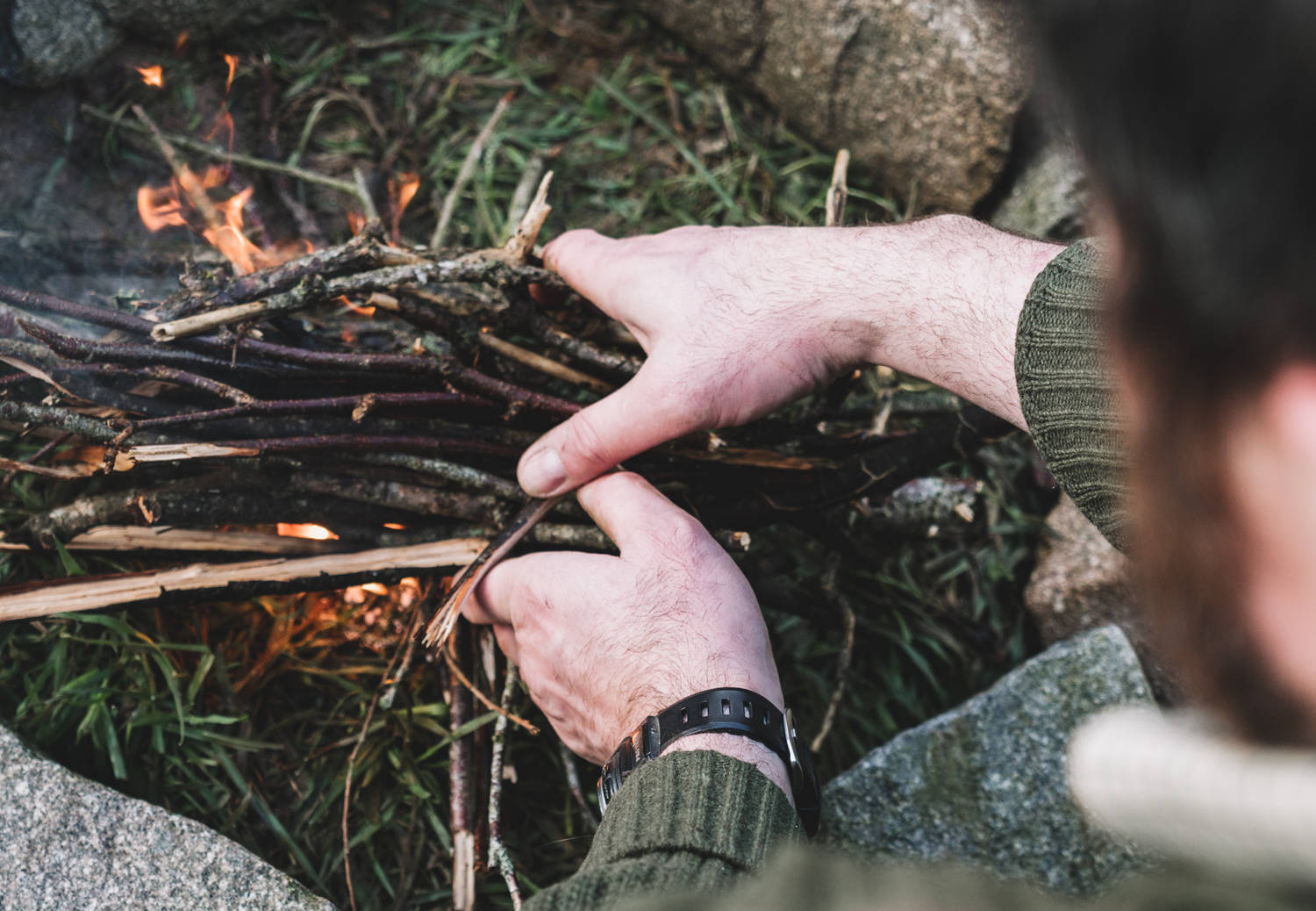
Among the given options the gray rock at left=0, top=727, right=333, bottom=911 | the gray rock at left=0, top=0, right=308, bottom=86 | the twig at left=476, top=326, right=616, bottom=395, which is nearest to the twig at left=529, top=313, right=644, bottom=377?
the twig at left=476, top=326, right=616, bottom=395

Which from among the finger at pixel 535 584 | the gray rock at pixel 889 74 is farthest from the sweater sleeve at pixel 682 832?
the gray rock at pixel 889 74

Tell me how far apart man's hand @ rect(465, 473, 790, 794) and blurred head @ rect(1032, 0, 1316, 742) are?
92 cm

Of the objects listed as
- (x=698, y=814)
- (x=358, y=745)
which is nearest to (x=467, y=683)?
(x=358, y=745)

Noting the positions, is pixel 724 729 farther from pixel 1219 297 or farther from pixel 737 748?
pixel 1219 297

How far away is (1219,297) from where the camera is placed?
55 centimetres

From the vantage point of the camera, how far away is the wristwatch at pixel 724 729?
1.36 m

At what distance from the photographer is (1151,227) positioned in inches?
22.5

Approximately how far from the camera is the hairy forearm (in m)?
1.58

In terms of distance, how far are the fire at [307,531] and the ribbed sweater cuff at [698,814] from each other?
3.33 ft

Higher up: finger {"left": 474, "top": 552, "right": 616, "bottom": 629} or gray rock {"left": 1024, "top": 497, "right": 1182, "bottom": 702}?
finger {"left": 474, "top": 552, "right": 616, "bottom": 629}

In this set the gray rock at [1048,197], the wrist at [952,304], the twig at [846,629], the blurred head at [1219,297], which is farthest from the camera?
the gray rock at [1048,197]

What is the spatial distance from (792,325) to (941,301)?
0.31m

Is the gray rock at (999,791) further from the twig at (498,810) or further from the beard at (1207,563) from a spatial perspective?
the beard at (1207,563)

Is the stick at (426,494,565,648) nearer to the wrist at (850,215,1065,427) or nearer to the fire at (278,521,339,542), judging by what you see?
the fire at (278,521,339,542)
